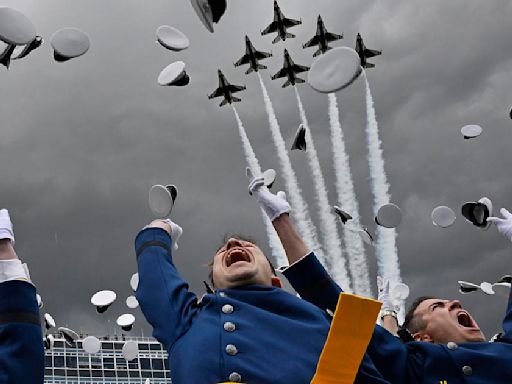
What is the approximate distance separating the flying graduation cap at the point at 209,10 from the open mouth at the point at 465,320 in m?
5.88

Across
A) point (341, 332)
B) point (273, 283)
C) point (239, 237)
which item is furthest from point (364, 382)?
point (239, 237)

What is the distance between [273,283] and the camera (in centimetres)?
562

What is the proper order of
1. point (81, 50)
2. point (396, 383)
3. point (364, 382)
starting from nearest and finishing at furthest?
point (364, 382) → point (396, 383) → point (81, 50)

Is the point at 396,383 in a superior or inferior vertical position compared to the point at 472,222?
inferior

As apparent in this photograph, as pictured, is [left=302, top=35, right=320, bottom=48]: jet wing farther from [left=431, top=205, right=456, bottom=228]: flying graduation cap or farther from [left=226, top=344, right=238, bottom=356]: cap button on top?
[left=226, top=344, right=238, bottom=356]: cap button on top

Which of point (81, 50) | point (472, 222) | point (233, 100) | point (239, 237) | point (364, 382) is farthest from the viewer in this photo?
point (233, 100)

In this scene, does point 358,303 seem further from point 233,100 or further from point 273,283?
point 233,100

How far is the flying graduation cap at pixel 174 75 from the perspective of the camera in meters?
12.2

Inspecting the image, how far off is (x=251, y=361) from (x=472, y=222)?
26.5 feet

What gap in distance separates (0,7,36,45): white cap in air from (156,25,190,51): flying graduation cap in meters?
2.93

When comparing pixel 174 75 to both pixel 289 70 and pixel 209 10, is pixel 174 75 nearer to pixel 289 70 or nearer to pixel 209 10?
pixel 209 10

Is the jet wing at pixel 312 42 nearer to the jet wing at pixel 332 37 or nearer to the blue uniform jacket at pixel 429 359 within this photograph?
the jet wing at pixel 332 37

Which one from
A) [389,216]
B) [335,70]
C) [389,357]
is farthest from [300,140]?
[389,357]

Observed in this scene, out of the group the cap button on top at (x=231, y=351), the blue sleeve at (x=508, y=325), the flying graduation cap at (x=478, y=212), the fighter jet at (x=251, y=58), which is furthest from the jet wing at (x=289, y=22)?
the cap button on top at (x=231, y=351)
